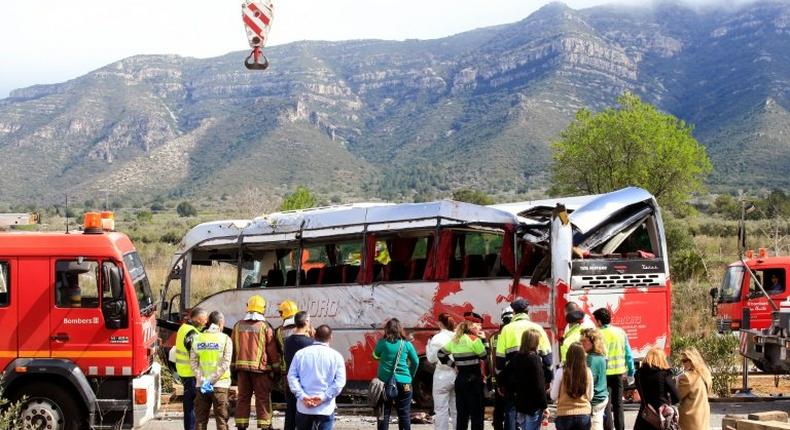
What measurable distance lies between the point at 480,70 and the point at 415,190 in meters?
39.0

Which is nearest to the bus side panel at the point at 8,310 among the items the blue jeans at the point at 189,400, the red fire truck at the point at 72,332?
the red fire truck at the point at 72,332

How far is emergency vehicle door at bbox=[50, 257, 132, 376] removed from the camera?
40.4 feet

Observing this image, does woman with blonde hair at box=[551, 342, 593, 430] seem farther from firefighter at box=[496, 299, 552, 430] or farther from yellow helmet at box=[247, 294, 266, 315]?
yellow helmet at box=[247, 294, 266, 315]

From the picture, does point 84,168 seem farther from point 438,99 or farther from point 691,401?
point 691,401

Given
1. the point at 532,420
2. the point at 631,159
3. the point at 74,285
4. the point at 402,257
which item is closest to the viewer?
the point at 532,420

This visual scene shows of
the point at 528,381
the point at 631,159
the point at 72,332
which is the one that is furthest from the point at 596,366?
the point at 631,159

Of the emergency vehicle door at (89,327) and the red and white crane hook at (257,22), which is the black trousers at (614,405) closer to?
the emergency vehicle door at (89,327)

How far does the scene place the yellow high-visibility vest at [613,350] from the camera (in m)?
11.8

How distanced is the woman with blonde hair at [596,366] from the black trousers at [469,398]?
4.97 ft

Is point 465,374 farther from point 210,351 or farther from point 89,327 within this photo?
point 89,327

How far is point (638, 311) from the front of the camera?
48.2 ft

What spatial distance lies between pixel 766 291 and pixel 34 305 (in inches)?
677

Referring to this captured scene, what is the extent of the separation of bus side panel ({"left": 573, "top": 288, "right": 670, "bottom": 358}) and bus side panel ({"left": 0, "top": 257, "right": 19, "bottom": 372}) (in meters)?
7.43

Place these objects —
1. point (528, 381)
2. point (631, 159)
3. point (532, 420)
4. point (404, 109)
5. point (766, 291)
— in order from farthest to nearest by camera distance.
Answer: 1. point (404, 109)
2. point (631, 159)
3. point (766, 291)
4. point (532, 420)
5. point (528, 381)
